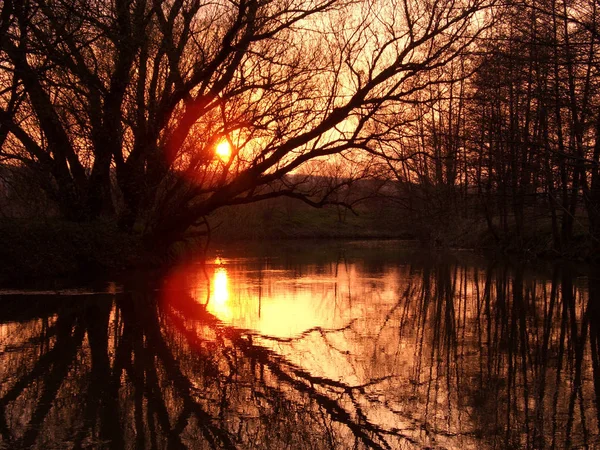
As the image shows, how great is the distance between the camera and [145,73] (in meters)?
17.7

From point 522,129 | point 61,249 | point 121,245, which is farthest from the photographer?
point 121,245

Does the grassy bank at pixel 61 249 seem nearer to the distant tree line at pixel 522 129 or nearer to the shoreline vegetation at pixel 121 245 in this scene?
the shoreline vegetation at pixel 121 245

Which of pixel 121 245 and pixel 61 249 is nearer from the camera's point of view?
pixel 61 249

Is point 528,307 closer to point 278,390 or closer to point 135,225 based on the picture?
point 278,390

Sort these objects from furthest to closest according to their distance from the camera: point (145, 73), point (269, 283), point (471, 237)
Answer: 1. point (471, 237)
2. point (145, 73)
3. point (269, 283)

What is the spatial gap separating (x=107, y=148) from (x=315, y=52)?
6.09m

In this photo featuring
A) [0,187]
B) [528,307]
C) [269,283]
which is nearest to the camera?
[528,307]

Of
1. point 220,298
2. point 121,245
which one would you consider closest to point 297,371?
point 220,298

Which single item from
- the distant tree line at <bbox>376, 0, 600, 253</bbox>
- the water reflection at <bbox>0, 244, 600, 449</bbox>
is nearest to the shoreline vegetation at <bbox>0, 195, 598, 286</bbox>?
the distant tree line at <bbox>376, 0, 600, 253</bbox>

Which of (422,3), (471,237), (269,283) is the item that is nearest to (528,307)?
(269,283)

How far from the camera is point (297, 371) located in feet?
22.2

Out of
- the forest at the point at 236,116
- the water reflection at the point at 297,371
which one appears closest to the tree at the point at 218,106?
the forest at the point at 236,116

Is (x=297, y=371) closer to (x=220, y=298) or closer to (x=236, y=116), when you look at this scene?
(x=220, y=298)

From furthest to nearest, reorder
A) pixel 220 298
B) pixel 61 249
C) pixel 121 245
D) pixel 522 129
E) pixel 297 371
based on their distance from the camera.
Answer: pixel 121 245, pixel 522 129, pixel 61 249, pixel 220 298, pixel 297 371
